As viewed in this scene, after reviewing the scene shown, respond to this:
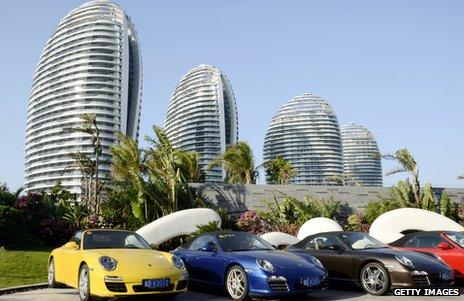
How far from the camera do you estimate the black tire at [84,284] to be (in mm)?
7279

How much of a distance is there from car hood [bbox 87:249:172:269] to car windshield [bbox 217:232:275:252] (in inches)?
44.9

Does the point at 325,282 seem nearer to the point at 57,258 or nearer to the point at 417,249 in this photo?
the point at 417,249

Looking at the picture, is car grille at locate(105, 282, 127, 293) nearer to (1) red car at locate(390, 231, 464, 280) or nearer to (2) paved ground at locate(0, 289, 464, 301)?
(2) paved ground at locate(0, 289, 464, 301)

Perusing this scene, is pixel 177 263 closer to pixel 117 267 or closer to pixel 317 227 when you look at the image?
pixel 117 267

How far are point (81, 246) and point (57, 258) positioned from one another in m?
1.39

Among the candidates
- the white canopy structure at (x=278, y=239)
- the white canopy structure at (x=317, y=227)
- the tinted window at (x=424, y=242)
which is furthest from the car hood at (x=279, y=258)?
the white canopy structure at (x=317, y=227)

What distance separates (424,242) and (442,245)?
695 millimetres

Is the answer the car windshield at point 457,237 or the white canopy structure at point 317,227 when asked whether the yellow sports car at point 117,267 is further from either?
the white canopy structure at point 317,227

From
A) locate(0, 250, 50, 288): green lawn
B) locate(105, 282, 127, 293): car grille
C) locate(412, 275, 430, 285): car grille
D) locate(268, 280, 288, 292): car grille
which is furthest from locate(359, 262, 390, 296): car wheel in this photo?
locate(0, 250, 50, 288): green lawn

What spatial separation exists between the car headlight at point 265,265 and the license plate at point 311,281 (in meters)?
0.53

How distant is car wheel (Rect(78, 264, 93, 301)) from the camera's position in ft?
23.9

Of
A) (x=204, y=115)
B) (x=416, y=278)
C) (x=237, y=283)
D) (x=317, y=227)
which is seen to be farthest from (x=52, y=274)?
(x=204, y=115)

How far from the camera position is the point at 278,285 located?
280 inches

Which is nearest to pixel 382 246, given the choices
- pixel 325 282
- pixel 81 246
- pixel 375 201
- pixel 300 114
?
pixel 325 282
